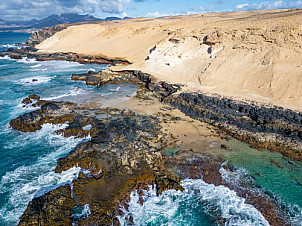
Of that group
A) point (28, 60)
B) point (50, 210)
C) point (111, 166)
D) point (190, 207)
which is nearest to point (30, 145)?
point (111, 166)

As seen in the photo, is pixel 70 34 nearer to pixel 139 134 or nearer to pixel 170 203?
pixel 139 134

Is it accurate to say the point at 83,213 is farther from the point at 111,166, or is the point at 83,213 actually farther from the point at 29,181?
the point at 29,181

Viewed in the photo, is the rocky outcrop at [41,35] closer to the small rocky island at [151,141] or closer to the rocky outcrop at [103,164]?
the small rocky island at [151,141]

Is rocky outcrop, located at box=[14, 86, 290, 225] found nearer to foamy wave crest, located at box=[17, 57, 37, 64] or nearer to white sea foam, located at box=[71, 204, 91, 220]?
white sea foam, located at box=[71, 204, 91, 220]

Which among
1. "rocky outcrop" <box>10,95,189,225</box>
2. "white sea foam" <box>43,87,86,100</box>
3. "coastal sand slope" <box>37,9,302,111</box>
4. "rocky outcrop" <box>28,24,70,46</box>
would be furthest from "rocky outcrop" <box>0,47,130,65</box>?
"rocky outcrop" <box>10,95,189,225</box>

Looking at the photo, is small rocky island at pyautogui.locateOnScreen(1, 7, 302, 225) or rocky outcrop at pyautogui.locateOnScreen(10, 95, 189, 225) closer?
rocky outcrop at pyautogui.locateOnScreen(10, 95, 189, 225)

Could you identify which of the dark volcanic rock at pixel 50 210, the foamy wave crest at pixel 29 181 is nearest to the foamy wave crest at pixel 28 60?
the foamy wave crest at pixel 29 181
